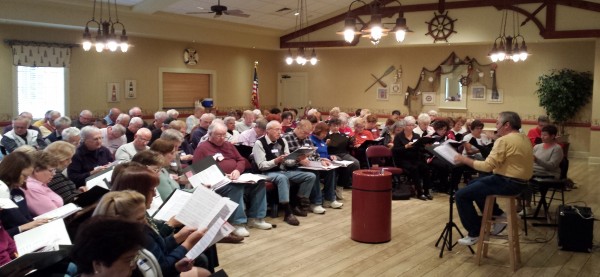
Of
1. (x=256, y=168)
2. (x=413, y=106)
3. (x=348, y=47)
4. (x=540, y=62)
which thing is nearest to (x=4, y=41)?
(x=256, y=168)

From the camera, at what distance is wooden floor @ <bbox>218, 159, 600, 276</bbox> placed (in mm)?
4809

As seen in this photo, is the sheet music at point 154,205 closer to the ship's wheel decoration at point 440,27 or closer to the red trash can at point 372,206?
the red trash can at point 372,206

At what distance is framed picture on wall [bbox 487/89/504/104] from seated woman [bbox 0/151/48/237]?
1171cm

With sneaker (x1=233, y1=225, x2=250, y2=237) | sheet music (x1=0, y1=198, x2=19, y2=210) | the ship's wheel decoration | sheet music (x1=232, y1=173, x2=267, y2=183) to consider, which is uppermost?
the ship's wheel decoration

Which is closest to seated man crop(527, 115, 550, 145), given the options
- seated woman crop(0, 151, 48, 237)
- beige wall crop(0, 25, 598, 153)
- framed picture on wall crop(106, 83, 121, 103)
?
beige wall crop(0, 25, 598, 153)

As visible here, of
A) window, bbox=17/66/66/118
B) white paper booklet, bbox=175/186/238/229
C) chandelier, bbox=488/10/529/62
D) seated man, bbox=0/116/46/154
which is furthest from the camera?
window, bbox=17/66/66/118

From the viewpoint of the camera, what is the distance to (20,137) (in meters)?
7.62

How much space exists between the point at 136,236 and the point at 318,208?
16.3 feet

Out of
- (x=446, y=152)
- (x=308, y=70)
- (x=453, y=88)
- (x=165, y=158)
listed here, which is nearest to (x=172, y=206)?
(x=165, y=158)

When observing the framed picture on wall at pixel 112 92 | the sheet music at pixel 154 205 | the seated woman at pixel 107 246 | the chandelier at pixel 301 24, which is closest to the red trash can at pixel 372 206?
the sheet music at pixel 154 205

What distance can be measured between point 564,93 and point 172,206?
1075 cm

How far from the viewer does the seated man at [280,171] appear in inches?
253

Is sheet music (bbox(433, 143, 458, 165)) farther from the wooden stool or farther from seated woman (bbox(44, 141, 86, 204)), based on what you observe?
seated woman (bbox(44, 141, 86, 204))

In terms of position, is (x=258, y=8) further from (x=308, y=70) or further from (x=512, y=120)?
(x=512, y=120)
